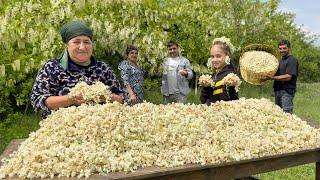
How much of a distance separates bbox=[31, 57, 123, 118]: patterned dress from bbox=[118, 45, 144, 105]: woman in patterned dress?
12.6 feet

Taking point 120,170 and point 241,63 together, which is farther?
point 241,63

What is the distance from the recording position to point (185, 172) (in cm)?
296

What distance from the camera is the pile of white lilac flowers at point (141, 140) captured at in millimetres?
2762

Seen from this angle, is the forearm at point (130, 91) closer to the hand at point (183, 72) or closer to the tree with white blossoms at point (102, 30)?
the hand at point (183, 72)

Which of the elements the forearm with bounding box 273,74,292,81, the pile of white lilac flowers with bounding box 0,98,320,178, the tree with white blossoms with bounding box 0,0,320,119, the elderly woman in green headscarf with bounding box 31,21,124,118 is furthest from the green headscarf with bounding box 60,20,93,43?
the forearm with bounding box 273,74,292,81

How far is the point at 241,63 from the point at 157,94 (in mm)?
8404

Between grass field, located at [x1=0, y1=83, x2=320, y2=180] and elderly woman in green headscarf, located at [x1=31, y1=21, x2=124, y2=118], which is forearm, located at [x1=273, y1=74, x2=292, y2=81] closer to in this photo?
grass field, located at [x1=0, y1=83, x2=320, y2=180]

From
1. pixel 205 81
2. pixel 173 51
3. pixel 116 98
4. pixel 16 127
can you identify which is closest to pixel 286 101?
pixel 173 51

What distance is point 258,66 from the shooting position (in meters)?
8.18

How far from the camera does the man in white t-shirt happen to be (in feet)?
27.5

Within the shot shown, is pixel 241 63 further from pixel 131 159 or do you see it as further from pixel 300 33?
pixel 300 33

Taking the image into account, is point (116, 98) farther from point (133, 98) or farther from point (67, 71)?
→ point (133, 98)

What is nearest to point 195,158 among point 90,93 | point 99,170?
point 99,170

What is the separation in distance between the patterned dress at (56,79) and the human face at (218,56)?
67.3 inches
